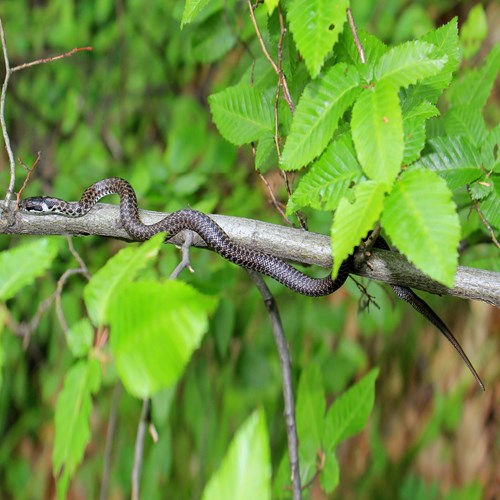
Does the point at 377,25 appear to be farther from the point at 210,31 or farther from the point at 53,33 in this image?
the point at 53,33

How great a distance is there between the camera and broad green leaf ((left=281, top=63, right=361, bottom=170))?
1392mm

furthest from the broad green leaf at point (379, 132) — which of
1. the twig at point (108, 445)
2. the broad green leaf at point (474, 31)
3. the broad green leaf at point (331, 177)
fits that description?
the broad green leaf at point (474, 31)

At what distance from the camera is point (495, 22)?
20.4 ft

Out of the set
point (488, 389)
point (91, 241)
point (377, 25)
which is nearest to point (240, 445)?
point (91, 241)

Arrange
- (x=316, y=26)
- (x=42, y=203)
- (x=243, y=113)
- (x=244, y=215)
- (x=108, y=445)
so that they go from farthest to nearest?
(x=244, y=215) → (x=42, y=203) → (x=108, y=445) → (x=243, y=113) → (x=316, y=26)

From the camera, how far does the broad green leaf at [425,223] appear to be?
3.64 feet

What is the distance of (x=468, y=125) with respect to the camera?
6.61 ft

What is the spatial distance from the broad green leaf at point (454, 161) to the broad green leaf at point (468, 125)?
23cm

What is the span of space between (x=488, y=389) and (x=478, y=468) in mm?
749

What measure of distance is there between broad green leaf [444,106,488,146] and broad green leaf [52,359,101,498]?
1.47 metres

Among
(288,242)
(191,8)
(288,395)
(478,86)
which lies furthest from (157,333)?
(478,86)

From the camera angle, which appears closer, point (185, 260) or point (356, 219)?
point (356, 219)

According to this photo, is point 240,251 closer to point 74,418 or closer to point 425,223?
point 425,223

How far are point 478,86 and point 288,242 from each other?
1.10 meters
